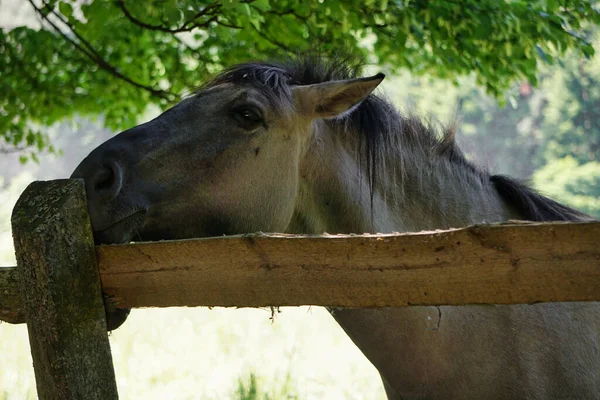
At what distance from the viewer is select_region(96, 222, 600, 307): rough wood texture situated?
58.7 inches

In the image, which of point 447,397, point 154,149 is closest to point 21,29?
point 154,149

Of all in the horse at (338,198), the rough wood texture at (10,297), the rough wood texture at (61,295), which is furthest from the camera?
the horse at (338,198)

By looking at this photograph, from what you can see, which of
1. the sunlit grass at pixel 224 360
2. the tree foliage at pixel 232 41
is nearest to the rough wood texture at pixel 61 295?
the tree foliage at pixel 232 41

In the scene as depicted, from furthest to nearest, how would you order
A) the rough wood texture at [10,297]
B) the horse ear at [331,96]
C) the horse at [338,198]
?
the horse ear at [331,96]
the horse at [338,198]
the rough wood texture at [10,297]

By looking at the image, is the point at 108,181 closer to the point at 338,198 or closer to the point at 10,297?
the point at 10,297

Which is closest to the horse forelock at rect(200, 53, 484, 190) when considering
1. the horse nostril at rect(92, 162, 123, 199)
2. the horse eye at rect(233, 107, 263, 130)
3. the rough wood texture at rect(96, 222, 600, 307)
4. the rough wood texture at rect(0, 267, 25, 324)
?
the horse eye at rect(233, 107, 263, 130)

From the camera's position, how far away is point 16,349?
23.9ft

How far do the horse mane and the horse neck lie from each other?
0.04m

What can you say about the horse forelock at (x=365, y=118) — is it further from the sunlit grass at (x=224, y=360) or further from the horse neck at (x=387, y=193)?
the sunlit grass at (x=224, y=360)

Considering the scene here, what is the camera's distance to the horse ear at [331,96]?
2852mm

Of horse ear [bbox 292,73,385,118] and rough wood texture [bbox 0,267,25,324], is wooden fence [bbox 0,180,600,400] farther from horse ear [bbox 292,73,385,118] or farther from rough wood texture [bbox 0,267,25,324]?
horse ear [bbox 292,73,385,118]

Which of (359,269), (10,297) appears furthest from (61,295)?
(359,269)

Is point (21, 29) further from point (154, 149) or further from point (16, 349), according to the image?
point (154, 149)

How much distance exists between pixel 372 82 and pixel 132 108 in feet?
16.1
